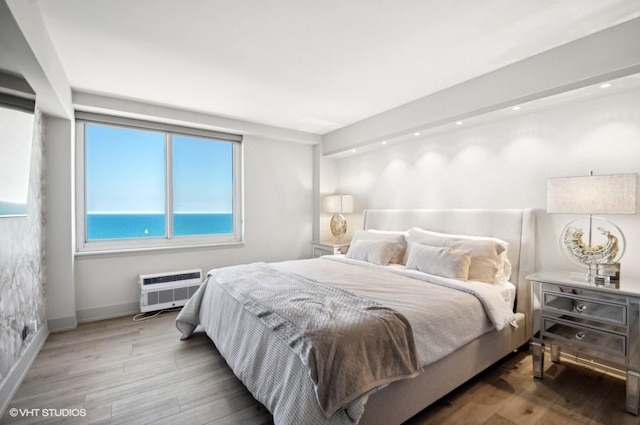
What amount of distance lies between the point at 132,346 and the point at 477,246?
3.26m

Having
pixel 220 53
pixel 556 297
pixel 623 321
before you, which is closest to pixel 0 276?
pixel 220 53

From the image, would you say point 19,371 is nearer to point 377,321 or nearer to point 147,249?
point 147,249

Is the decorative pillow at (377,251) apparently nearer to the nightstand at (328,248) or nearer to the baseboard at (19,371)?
the nightstand at (328,248)

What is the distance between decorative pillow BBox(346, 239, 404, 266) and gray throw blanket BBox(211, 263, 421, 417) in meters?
1.26

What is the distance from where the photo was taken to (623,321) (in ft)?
6.21

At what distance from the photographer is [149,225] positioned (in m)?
3.90

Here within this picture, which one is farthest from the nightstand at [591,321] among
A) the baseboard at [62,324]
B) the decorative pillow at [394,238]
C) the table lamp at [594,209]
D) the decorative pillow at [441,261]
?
the baseboard at [62,324]

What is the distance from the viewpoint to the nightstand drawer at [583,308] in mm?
1917

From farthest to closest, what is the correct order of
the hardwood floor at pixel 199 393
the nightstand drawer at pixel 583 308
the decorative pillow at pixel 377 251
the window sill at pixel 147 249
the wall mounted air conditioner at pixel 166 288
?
the wall mounted air conditioner at pixel 166 288 < the window sill at pixel 147 249 < the decorative pillow at pixel 377 251 < the nightstand drawer at pixel 583 308 < the hardwood floor at pixel 199 393

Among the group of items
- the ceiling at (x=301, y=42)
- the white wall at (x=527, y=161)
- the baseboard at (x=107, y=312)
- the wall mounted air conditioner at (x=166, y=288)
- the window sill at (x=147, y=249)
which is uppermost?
the ceiling at (x=301, y=42)

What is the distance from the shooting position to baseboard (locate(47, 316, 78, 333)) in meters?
3.04

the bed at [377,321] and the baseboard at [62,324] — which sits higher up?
the bed at [377,321]

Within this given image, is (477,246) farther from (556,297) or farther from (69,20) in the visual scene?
(69,20)

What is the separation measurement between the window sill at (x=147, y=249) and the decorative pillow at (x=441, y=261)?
251cm
